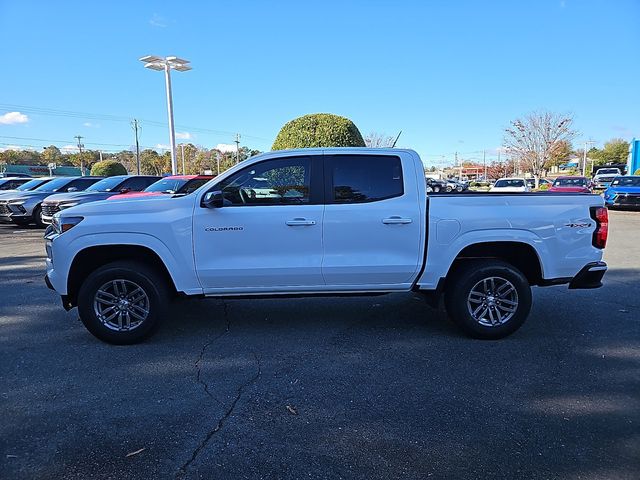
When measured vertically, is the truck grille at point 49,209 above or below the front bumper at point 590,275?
above

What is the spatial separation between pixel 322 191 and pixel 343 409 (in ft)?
7.13

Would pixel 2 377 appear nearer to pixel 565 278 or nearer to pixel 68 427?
pixel 68 427

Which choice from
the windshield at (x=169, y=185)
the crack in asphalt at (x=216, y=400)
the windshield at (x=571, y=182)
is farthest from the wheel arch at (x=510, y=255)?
the windshield at (x=571, y=182)

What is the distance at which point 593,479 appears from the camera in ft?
8.35

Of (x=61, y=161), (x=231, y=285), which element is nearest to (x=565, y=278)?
(x=231, y=285)

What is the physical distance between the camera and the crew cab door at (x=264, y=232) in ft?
14.7

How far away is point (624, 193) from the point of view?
19.6m

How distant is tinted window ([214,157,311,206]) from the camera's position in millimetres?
4578

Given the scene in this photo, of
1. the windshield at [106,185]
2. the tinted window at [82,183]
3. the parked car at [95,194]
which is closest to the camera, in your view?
the parked car at [95,194]

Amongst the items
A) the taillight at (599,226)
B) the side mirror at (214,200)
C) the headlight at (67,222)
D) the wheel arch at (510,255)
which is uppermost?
the side mirror at (214,200)

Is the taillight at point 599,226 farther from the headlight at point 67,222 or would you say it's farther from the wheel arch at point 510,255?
the headlight at point 67,222

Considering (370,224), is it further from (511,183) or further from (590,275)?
(511,183)

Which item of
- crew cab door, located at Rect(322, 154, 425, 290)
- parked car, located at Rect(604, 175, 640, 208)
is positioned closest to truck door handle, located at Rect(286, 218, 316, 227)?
crew cab door, located at Rect(322, 154, 425, 290)

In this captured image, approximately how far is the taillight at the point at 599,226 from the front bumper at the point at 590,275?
0.21 metres
